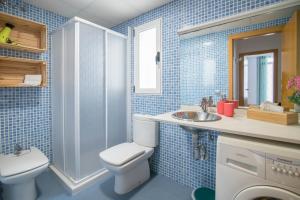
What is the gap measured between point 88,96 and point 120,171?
0.94 meters

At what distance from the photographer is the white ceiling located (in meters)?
2.02

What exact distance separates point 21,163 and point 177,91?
5.89 feet

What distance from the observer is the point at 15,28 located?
199 centimetres

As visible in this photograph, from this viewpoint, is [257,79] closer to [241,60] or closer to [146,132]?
[241,60]

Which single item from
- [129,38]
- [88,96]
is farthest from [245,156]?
[129,38]

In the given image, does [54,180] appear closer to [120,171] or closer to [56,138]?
[56,138]

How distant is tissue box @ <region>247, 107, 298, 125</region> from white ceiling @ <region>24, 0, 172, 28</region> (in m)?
1.64

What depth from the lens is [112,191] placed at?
1843 millimetres

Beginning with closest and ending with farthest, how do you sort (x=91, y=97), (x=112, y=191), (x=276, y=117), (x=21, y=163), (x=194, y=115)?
(x=276, y=117) < (x=21, y=163) < (x=194, y=115) < (x=112, y=191) < (x=91, y=97)

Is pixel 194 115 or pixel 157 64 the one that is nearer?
pixel 194 115

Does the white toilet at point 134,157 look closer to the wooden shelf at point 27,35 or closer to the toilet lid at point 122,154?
the toilet lid at point 122,154

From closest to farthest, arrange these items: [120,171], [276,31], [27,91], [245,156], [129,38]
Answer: [245,156] → [276,31] → [120,171] → [27,91] → [129,38]

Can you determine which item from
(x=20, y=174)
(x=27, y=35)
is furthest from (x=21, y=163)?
(x=27, y=35)

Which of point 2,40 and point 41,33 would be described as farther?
point 41,33
